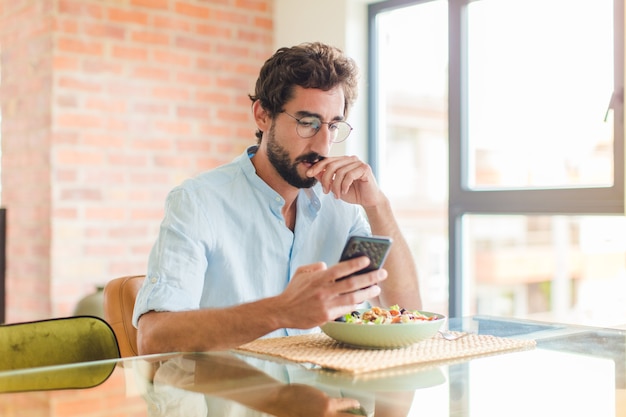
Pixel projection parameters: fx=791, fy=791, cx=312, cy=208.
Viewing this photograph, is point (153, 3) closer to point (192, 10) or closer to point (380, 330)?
point (192, 10)

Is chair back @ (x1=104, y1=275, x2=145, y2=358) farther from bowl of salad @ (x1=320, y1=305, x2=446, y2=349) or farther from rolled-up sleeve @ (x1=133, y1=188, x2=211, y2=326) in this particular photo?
bowl of salad @ (x1=320, y1=305, x2=446, y2=349)

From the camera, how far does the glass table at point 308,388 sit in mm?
1021

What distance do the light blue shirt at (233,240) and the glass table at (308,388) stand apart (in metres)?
0.34

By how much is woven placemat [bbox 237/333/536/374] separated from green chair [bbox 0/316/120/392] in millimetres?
276

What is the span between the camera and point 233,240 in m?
1.93

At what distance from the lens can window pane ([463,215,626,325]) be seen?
10.5ft

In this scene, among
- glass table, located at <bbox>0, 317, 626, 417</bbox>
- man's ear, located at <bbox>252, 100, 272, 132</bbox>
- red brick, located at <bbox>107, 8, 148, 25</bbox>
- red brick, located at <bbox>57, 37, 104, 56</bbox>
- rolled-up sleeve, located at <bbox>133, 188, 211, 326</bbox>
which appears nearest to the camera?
glass table, located at <bbox>0, 317, 626, 417</bbox>

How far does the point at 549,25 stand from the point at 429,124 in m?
2.63

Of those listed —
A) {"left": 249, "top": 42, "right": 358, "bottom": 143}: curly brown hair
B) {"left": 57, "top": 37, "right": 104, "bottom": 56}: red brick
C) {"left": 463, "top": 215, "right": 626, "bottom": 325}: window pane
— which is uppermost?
{"left": 57, "top": 37, "right": 104, "bottom": 56}: red brick

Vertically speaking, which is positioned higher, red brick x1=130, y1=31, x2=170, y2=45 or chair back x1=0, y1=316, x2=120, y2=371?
red brick x1=130, y1=31, x2=170, y2=45

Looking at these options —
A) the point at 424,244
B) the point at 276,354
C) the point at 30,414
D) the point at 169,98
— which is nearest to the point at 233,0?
the point at 169,98

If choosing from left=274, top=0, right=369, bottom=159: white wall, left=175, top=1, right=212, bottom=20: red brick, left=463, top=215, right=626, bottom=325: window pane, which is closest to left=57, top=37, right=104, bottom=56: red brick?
left=175, top=1, right=212, bottom=20: red brick

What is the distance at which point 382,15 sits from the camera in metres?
3.57

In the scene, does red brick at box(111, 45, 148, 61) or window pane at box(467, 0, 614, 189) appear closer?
window pane at box(467, 0, 614, 189)
